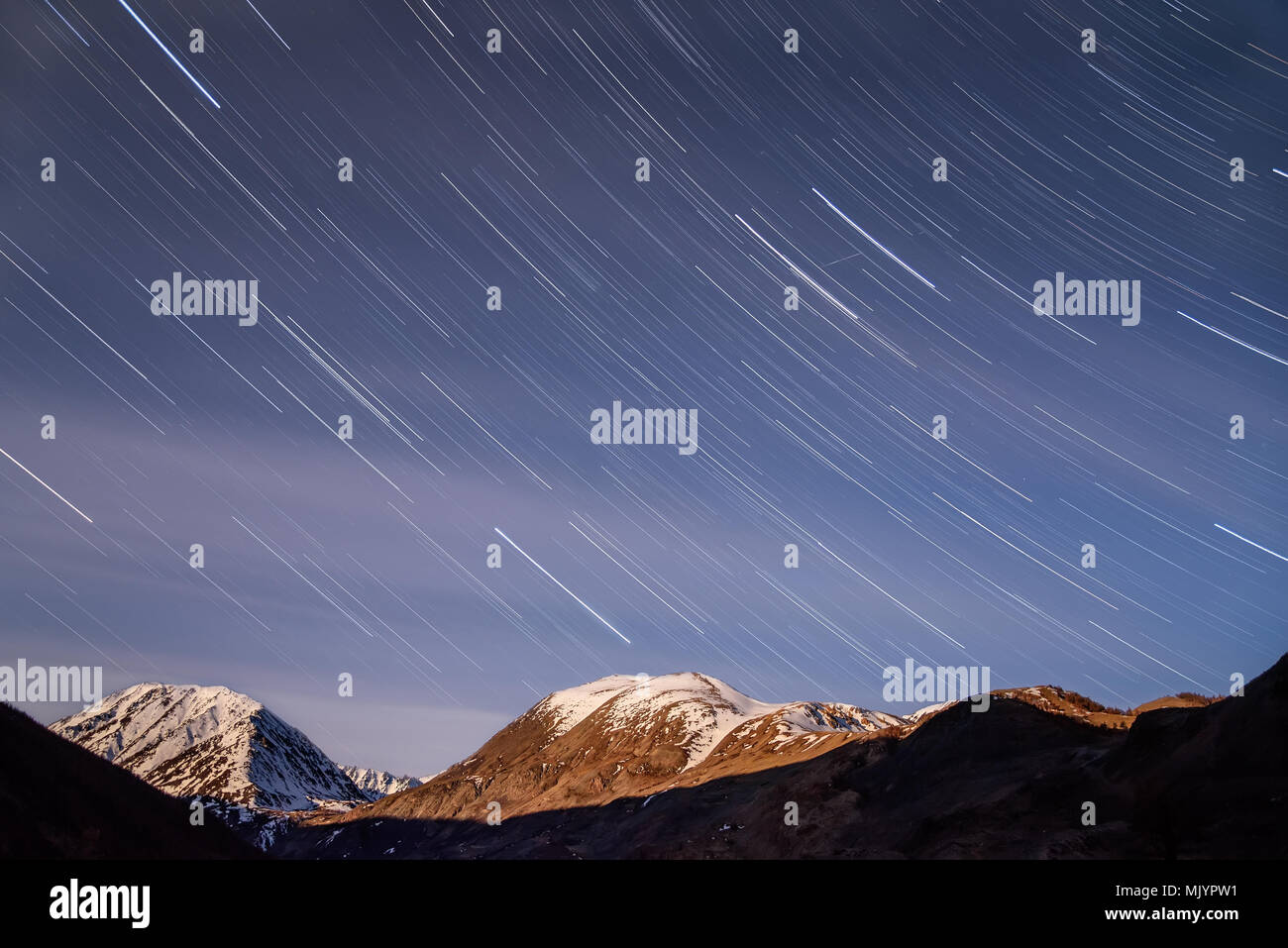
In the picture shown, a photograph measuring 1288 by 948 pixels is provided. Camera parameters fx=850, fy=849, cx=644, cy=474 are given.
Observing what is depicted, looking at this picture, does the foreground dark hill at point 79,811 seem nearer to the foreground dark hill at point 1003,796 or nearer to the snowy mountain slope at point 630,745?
the foreground dark hill at point 1003,796

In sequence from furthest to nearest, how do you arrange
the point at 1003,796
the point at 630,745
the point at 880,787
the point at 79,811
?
1. the point at 630,745
2. the point at 880,787
3. the point at 1003,796
4. the point at 79,811

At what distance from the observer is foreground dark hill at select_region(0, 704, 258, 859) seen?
1873 cm

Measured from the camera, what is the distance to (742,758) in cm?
10981

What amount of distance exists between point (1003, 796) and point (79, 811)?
44.5 meters

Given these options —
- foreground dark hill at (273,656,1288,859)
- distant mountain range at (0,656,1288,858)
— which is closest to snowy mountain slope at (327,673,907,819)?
distant mountain range at (0,656,1288,858)

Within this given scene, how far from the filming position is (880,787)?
65812mm

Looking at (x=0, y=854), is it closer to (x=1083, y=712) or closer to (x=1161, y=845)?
(x=1161, y=845)

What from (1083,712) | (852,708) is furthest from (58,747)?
(852,708)

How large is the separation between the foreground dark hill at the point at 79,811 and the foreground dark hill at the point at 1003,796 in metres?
34.2

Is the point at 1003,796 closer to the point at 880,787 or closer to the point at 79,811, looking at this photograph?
the point at 880,787

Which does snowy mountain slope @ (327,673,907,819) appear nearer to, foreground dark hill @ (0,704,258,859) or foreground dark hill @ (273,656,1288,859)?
foreground dark hill @ (273,656,1288,859)

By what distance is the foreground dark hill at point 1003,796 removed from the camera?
3510cm

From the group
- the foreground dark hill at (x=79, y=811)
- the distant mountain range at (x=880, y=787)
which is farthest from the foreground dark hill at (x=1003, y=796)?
the foreground dark hill at (x=79, y=811)

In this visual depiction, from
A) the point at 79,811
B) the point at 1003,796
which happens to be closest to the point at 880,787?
the point at 1003,796
